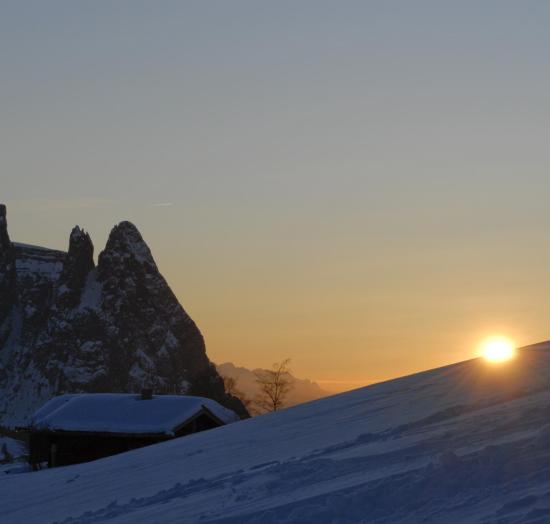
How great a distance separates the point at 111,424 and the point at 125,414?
894 mm

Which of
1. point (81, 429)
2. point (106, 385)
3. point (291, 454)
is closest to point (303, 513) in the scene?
point (291, 454)

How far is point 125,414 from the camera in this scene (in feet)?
115

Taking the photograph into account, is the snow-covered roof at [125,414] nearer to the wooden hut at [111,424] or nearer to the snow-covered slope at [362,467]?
the wooden hut at [111,424]

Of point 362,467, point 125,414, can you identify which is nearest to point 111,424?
point 125,414

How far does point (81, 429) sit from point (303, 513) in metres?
26.6

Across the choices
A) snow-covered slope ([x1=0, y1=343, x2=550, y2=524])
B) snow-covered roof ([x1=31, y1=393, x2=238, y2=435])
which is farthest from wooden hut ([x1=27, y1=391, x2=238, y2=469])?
snow-covered slope ([x1=0, y1=343, x2=550, y2=524])

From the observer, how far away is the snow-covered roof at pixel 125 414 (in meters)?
33.9

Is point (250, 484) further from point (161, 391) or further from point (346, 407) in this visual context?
point (161, 391)

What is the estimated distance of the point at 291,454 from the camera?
12.2 metres

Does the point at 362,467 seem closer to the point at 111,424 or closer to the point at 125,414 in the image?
the point at 111,424

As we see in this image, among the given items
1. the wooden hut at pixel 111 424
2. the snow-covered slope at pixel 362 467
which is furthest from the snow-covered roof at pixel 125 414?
the snow-covered slope at pixel 362 467

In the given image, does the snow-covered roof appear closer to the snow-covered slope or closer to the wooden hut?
the wooden hut

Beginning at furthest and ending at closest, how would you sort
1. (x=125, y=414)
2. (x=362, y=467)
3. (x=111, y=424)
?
(x=125, y=414), (x=111, y=424), (x=362, y=467)

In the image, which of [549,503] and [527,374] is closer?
[549,503]
